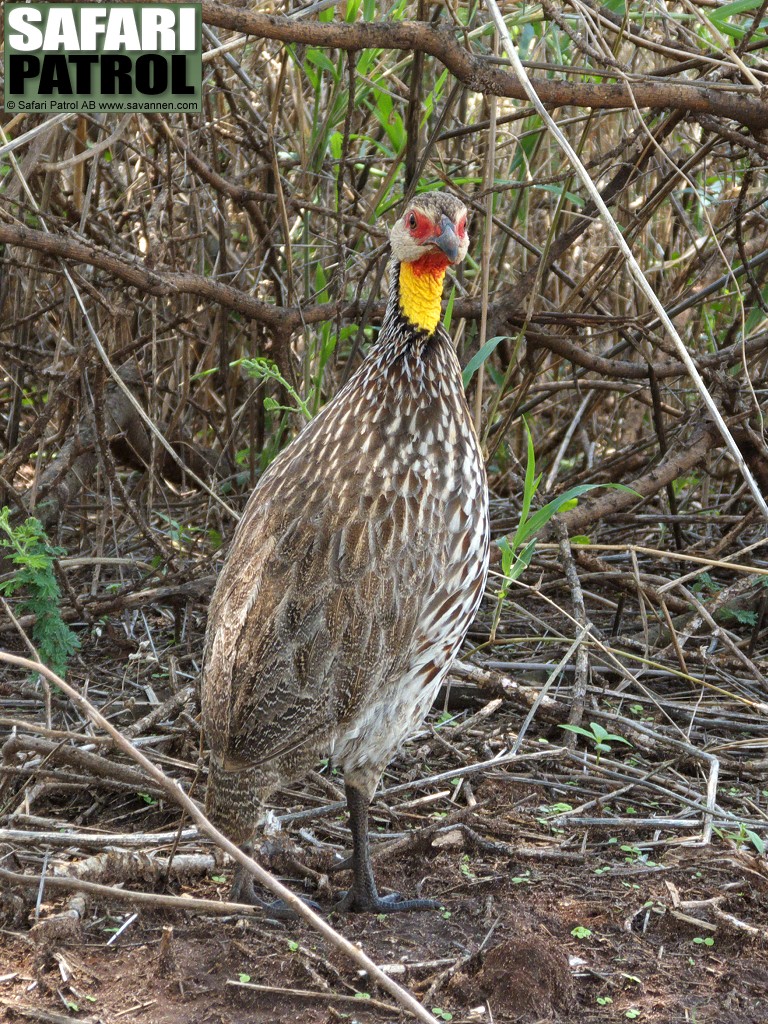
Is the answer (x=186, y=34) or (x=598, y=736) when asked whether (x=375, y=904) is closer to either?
(x=598, y=736)

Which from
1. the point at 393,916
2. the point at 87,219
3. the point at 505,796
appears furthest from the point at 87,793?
the point at 87,219

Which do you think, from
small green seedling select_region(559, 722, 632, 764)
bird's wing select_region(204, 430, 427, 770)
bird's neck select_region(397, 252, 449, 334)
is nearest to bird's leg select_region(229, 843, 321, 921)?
bird's wing select_region(204, 430, 427, 770)

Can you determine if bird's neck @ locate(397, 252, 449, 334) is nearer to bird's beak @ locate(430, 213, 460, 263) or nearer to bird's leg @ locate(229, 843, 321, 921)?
bird's beak @ locate(430, 213, 460, 263)

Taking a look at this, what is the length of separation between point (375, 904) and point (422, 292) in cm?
181

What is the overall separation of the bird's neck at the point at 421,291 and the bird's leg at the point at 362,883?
55.5 inches

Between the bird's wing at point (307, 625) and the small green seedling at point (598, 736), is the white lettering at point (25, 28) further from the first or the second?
the small green seedling at point (598, 736)

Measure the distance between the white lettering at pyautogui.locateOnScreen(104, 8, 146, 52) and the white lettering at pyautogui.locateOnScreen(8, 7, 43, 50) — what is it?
9.9 inches

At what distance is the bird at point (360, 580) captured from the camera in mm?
3215

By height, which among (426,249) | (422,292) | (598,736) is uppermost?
(426,249)

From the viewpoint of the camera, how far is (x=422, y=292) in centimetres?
364

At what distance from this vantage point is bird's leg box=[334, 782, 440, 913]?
3430 millimetres

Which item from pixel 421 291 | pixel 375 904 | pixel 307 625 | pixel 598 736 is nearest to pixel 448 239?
pixel 421 291

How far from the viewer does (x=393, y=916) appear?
11.2ft

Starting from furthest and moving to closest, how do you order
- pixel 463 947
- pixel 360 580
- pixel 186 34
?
pixel 186 34 < pixel 360 580 < pixel 463 947
